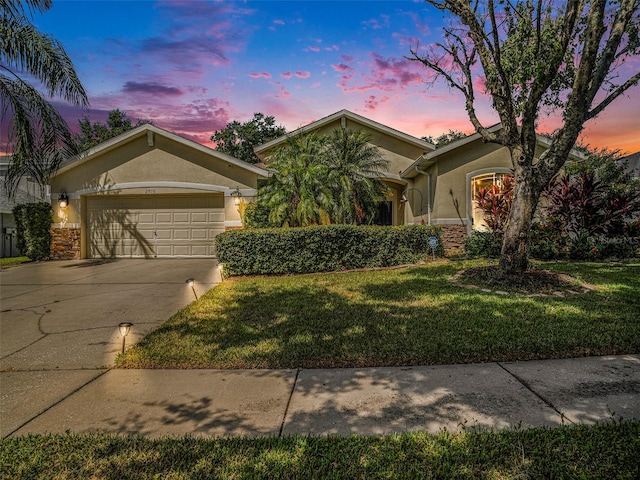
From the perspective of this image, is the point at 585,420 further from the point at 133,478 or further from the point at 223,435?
the point at 133,478

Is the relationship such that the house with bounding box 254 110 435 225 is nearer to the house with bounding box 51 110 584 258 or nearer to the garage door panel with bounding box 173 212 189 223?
the house with bounding box 51 110 584 258

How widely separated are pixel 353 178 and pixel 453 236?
13.1 ft

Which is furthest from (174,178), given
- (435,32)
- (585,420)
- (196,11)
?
(585,420)

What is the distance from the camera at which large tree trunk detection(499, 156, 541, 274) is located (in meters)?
6.80

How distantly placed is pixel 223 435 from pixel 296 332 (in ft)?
6.98

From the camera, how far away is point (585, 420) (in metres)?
2.61

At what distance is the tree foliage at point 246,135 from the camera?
34.6 m

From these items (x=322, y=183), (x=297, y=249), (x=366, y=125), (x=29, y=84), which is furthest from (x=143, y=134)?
(x=366, y=125)

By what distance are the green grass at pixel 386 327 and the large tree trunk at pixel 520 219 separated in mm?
1115

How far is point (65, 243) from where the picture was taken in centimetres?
1339

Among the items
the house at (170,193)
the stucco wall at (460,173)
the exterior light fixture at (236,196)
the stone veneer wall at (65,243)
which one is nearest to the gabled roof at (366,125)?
the house at (170,193)

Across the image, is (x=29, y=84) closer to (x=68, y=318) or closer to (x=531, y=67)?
(x=68, y=318)

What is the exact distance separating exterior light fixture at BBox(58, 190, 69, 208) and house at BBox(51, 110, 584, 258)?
0.11ft

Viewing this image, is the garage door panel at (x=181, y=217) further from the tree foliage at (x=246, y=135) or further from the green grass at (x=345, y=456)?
the tree foliage at (x=246, y=135)
